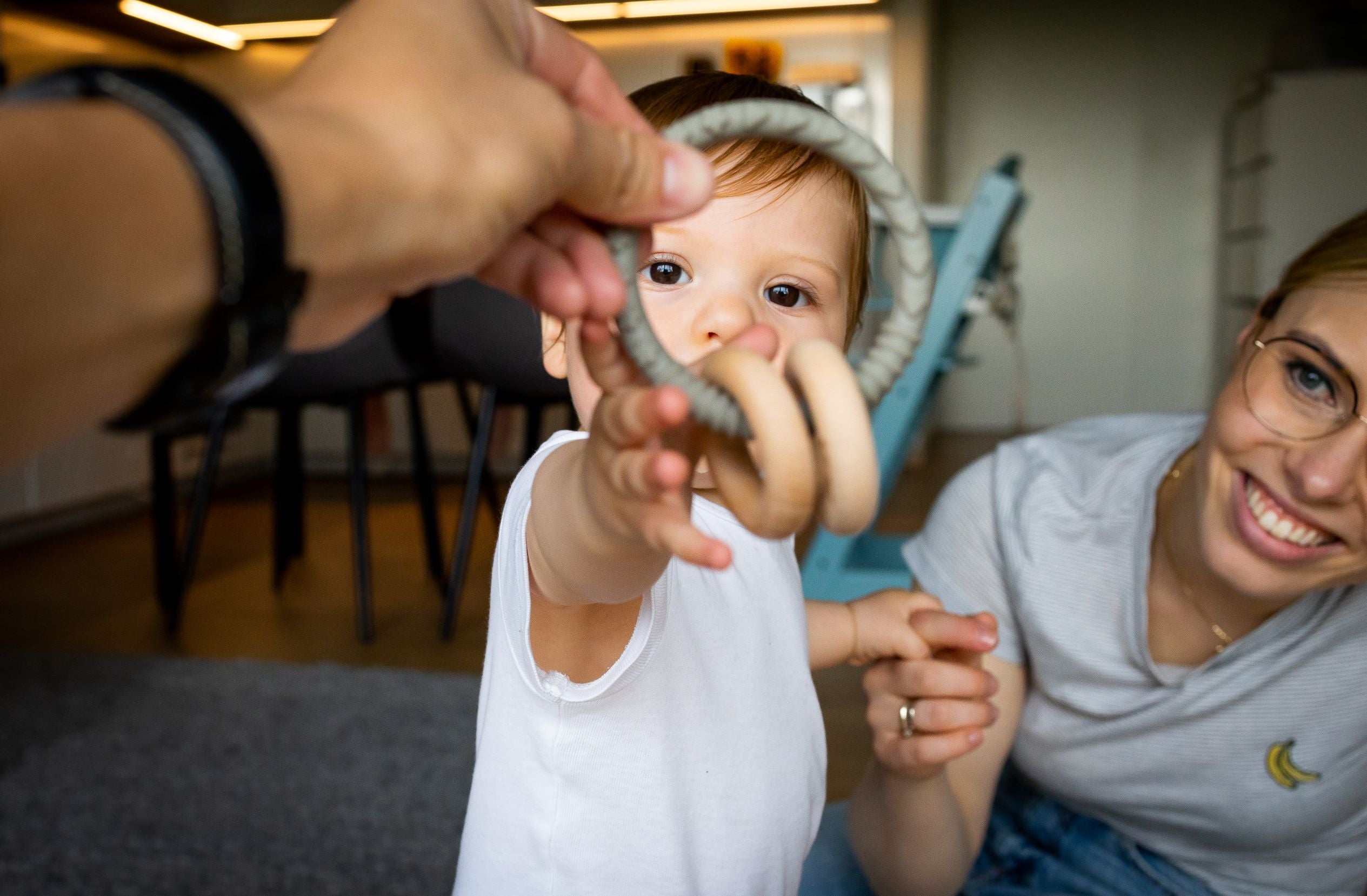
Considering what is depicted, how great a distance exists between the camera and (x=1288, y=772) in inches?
35.1

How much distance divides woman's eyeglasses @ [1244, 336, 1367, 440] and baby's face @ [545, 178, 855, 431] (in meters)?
0.39

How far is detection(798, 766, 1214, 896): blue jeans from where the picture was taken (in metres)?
0.97

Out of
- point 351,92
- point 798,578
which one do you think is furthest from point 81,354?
point 798,578

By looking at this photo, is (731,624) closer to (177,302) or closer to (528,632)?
(528,632)

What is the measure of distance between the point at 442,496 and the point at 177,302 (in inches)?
153

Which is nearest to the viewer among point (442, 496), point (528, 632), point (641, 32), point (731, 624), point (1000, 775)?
point (528, 632)

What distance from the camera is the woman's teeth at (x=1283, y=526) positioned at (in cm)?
80

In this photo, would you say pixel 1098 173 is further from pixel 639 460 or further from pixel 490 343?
pixel 639 460

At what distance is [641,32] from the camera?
459 centimetres

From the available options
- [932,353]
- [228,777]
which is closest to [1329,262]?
[932,353]

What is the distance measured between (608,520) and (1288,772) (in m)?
0.77

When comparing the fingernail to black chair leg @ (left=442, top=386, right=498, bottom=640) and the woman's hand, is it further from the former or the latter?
black chair leg @ (left=442, top=386, right=498, bottom=640)

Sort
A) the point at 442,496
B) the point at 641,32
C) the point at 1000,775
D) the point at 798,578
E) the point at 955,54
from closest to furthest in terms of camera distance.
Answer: the point at 798,578 < the point at 1000,775 < the point at 442,496 < the point at 641,32 < the point at 955,54

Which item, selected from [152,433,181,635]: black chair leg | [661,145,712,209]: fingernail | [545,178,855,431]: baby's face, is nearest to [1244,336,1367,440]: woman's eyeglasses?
[545,178,855,431]: baby's face
